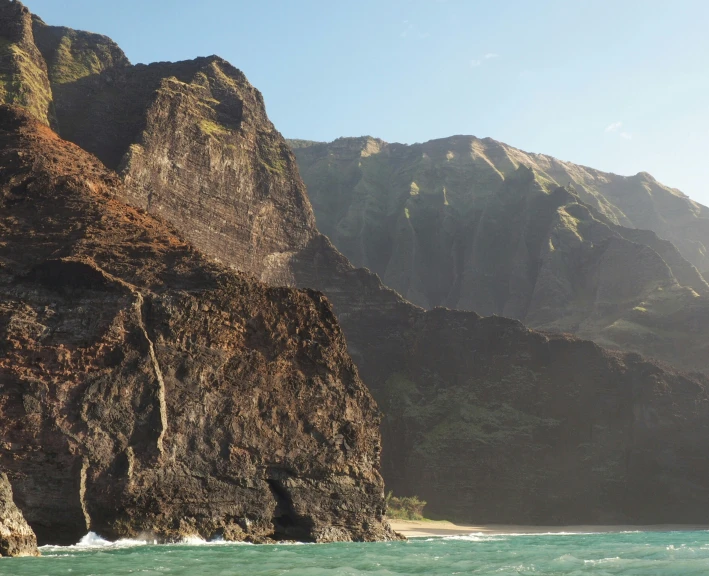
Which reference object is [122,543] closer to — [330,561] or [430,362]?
[330,561]

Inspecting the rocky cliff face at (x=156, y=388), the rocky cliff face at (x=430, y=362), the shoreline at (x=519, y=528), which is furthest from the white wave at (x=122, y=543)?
the rocky cliff face at (x=430, y=362)

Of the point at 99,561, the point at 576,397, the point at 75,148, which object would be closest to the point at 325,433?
the point at 99,561

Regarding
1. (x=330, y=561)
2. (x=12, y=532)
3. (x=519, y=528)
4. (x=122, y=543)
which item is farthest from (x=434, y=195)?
(x=12, y=532)

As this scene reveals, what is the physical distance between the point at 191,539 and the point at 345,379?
38.4ft

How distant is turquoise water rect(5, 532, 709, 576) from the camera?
70.9 feet

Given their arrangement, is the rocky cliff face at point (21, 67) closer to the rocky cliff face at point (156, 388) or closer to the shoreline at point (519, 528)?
the rocky cliff face at point (156, 388)

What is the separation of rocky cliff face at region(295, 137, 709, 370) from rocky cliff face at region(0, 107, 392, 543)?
65767mm

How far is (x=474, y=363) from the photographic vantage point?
86.5 m

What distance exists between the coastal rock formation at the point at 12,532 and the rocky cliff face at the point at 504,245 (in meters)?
81.7

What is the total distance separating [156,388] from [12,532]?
951 cm

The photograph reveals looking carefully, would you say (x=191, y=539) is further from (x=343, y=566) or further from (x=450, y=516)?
(x=450, y=516)

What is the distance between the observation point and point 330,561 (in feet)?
84.3

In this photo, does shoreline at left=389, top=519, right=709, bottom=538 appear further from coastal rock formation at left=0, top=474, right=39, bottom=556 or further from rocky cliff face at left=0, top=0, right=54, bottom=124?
rocky cliff face at left=0, top=0, right=54, bottom=124

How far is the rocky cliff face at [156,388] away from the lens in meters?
29.4
